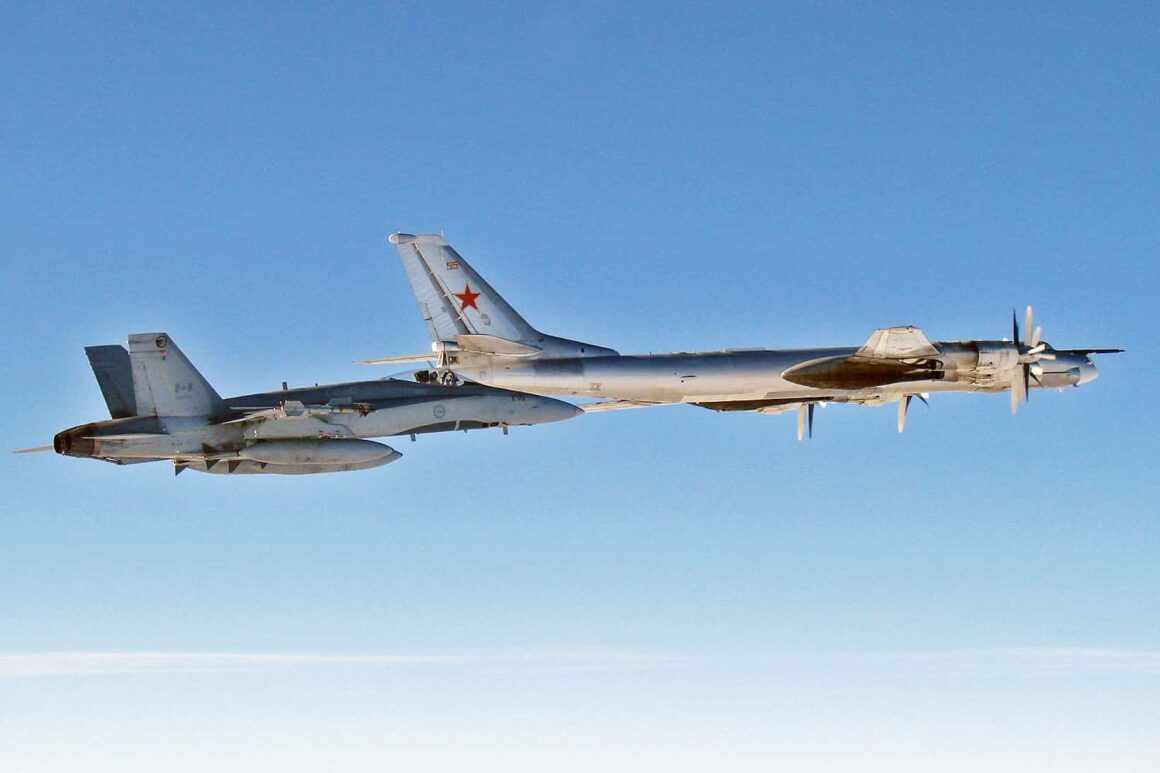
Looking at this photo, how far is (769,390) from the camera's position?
5409 cm

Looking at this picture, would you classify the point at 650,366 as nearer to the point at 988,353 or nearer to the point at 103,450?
the point at 988,353

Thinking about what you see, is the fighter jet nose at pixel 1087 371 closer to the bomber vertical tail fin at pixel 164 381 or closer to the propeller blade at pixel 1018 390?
the propeller blade at pixel 1018 390

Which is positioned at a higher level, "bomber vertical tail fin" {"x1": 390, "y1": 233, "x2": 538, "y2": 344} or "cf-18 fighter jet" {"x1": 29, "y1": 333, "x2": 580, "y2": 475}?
"bomber vertical tail fin" {"x1": 390, "y1": 233, "x2": 538, "y2": 344}

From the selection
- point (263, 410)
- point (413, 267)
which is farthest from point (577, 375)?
point (263, 410)

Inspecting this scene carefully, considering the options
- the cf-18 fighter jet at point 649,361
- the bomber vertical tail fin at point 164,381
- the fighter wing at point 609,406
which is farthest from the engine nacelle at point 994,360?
the bomber vertical tail fin at point 164,381

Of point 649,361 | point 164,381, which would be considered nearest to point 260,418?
point 164,381

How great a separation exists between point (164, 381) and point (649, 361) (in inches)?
898

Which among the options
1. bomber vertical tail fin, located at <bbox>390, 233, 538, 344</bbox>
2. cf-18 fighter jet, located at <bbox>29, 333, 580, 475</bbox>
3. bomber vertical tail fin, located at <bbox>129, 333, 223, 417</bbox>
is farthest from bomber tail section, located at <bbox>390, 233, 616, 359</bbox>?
bomber vertical tail fin, located at <bbox>129, 333, 223, 417</bbox>

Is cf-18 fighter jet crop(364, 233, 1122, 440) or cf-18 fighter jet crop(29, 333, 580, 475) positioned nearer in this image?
cf-18 fighter jet crop(364, 233, 1122, 440)

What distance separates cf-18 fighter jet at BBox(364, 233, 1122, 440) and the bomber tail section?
37 mm

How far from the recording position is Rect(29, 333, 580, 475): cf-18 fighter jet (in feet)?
200

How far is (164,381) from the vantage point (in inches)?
2438

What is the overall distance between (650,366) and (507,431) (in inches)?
519

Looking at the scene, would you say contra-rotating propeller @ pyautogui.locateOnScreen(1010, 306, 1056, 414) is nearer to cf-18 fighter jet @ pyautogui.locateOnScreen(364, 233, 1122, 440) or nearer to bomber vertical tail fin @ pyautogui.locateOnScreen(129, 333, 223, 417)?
cf-18 fighter jet @ pyautogui.locateOnScreen(364, 233, 1122, 440)
